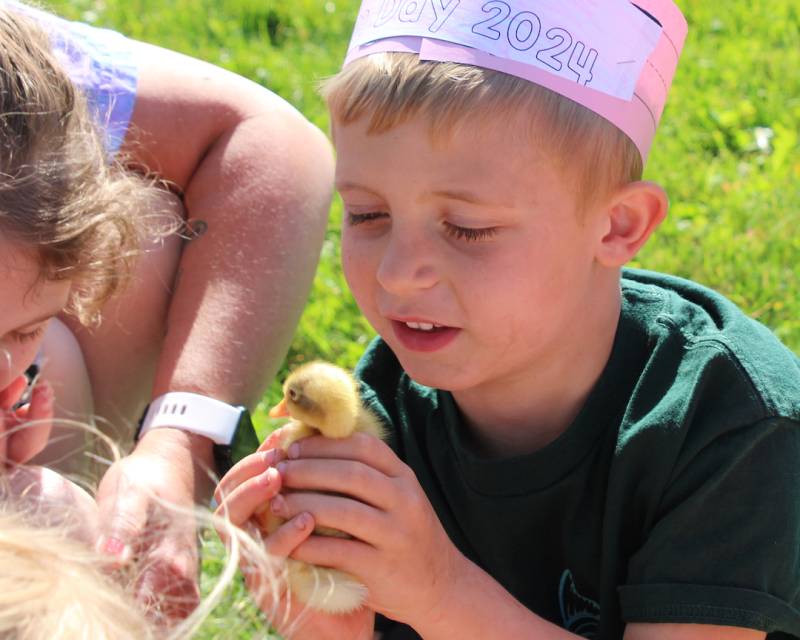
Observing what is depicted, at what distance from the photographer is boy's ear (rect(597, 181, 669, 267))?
1.74 meters

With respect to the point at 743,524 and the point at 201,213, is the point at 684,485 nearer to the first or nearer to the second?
the point at 743,524

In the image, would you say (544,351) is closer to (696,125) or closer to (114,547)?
(114,547)

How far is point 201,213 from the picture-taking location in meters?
2.36

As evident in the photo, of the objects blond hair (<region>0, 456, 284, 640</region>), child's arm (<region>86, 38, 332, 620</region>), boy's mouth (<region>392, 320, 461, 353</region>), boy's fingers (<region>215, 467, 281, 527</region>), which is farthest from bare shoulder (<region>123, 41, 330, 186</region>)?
blond hair (<region>0, 456, 284, 640</region>)

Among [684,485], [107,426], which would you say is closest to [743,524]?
[684,485]

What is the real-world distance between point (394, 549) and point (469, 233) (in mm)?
461

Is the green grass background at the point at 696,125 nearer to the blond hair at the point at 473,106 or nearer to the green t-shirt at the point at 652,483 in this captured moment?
the green t-shirt at the point at 652,483

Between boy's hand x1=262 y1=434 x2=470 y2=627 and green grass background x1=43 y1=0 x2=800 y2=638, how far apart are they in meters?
0.58

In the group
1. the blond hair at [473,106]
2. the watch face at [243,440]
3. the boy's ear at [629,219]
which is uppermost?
the blond hair at [473,106]

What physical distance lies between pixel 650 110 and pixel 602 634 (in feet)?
2.77

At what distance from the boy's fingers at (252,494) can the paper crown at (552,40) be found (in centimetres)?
65

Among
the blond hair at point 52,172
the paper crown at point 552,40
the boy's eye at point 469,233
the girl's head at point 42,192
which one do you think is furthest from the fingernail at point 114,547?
the paper crown at point 552,40

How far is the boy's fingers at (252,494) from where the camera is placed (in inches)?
59.1

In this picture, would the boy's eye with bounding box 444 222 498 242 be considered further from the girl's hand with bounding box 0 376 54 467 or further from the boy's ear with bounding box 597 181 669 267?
the girl's hand with bounding box 0 376 54 467
